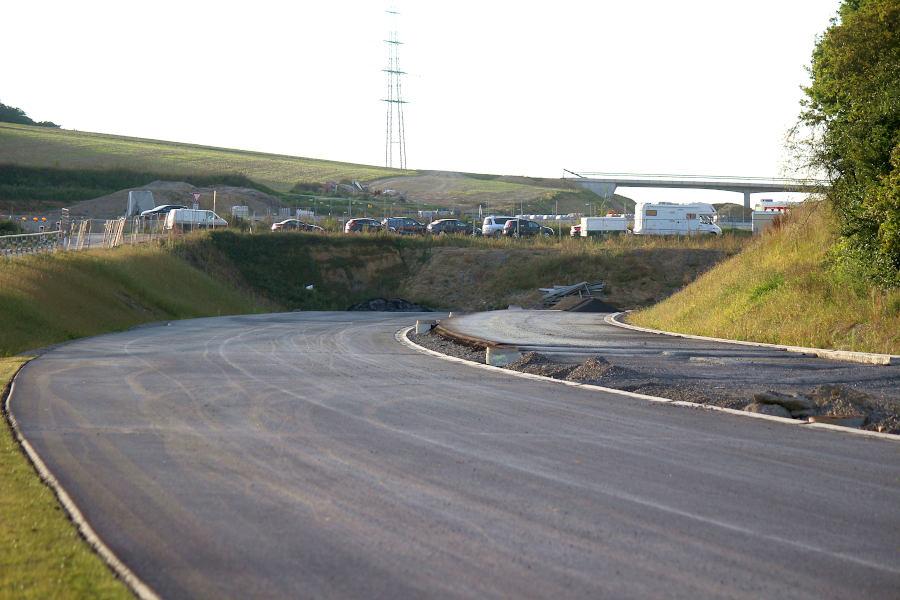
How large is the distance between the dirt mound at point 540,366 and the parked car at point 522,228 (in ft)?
170

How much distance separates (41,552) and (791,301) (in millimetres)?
19996

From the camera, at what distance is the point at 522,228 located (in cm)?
7250

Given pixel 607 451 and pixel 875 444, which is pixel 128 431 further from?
pixel 875 444

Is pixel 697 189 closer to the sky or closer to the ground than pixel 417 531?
closer to the sky

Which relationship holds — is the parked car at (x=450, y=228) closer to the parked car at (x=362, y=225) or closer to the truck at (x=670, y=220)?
the parked car at (x=362, y=225)

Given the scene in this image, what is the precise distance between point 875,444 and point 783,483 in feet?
7.50

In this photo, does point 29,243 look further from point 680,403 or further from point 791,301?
point 680,403

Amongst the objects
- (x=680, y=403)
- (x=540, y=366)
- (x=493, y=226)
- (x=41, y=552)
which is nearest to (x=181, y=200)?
(x=493, y=226)

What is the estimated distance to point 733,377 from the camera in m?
16.3

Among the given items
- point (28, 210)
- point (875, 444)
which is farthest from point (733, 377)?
point (28, 210)

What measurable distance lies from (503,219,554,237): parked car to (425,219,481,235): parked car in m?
2.43

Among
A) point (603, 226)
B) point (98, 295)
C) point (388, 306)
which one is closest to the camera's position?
point (98, 295)

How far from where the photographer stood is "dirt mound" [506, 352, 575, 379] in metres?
17.6

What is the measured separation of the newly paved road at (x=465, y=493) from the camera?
6.54 metres
